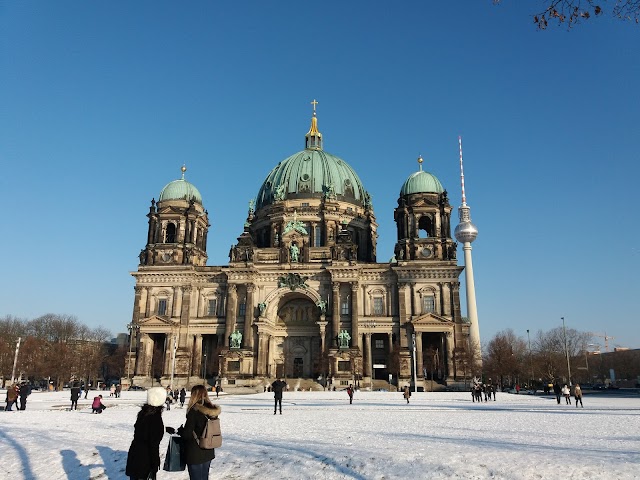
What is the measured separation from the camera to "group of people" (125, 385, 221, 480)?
285 inches

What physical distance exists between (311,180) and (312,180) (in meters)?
0.15

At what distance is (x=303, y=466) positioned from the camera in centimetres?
1052

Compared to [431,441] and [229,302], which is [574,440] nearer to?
[431,441]

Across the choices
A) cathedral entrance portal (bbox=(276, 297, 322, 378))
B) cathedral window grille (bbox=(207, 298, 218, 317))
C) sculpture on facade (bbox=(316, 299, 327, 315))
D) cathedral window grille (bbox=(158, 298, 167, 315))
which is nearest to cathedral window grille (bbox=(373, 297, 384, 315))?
sculpture on facade (bbox=(316, 299, 327, 315))

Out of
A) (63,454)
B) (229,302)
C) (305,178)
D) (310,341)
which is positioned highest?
(305,178)

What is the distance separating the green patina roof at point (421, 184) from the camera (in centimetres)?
7056

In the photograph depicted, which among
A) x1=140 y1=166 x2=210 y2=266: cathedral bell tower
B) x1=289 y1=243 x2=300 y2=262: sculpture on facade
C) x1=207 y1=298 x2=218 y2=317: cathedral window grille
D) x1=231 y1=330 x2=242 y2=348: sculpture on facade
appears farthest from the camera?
x1=140 y1=166 x2=210 y2=266: cathedral bell tower

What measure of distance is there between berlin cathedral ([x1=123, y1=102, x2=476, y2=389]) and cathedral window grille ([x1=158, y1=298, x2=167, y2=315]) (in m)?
0.16

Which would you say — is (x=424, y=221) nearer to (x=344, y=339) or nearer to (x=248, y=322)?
(x=344, y=339)

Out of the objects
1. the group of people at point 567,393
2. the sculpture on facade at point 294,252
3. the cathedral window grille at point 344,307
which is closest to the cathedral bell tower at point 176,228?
the sculpture on facade at point 294,252

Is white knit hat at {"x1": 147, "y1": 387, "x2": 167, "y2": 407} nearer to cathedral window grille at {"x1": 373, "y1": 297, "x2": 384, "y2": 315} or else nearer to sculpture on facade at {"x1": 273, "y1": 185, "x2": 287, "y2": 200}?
cathedral window grille at {"x1": 373, "y1": 297, "x2": 384, "y2": 315}

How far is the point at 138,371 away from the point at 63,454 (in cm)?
5753

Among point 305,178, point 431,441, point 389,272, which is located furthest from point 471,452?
point 305,178

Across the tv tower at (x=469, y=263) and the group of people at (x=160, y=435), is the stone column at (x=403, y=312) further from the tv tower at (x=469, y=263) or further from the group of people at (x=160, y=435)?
the group of people at (x=160, y=435)
